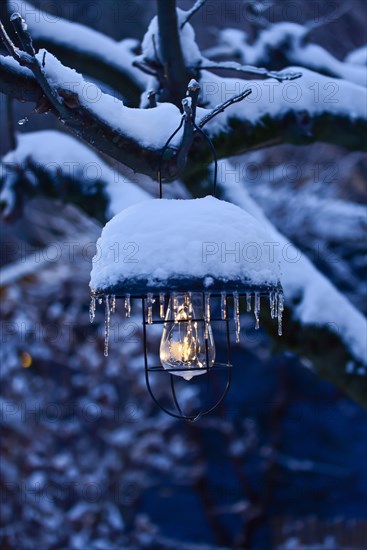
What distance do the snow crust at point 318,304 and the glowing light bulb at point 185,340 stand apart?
1.34 meters

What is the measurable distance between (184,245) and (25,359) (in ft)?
17.8

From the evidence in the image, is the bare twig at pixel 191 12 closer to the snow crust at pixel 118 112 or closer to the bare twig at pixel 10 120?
the snow crust at pixel 118 112

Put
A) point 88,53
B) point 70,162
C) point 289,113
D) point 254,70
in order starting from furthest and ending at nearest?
point 70,162, point 88,53, point 289,113, point 254,70

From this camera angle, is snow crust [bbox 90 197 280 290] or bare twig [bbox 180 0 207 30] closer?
snow crust [bbox 90 197 280 290]

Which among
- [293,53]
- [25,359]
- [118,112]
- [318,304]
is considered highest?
[293,53]

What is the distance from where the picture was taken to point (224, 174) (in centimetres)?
441

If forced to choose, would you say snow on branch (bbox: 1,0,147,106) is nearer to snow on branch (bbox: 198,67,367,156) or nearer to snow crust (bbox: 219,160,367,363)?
snow on branch (bbox: 198,67,367,156)

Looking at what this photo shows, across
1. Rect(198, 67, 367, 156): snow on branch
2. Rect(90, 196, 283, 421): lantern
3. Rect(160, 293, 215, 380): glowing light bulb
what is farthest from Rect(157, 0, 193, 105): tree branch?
Rect(90, 196, 283, 421): lantern

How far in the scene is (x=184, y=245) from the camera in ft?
6.38

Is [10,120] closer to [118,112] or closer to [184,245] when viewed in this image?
[118,112]

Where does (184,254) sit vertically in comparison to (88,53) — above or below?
below

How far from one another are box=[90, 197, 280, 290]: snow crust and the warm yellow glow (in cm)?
516

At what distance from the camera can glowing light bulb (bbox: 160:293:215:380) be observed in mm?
2512

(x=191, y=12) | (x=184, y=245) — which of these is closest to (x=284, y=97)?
(x=191, y=12)
